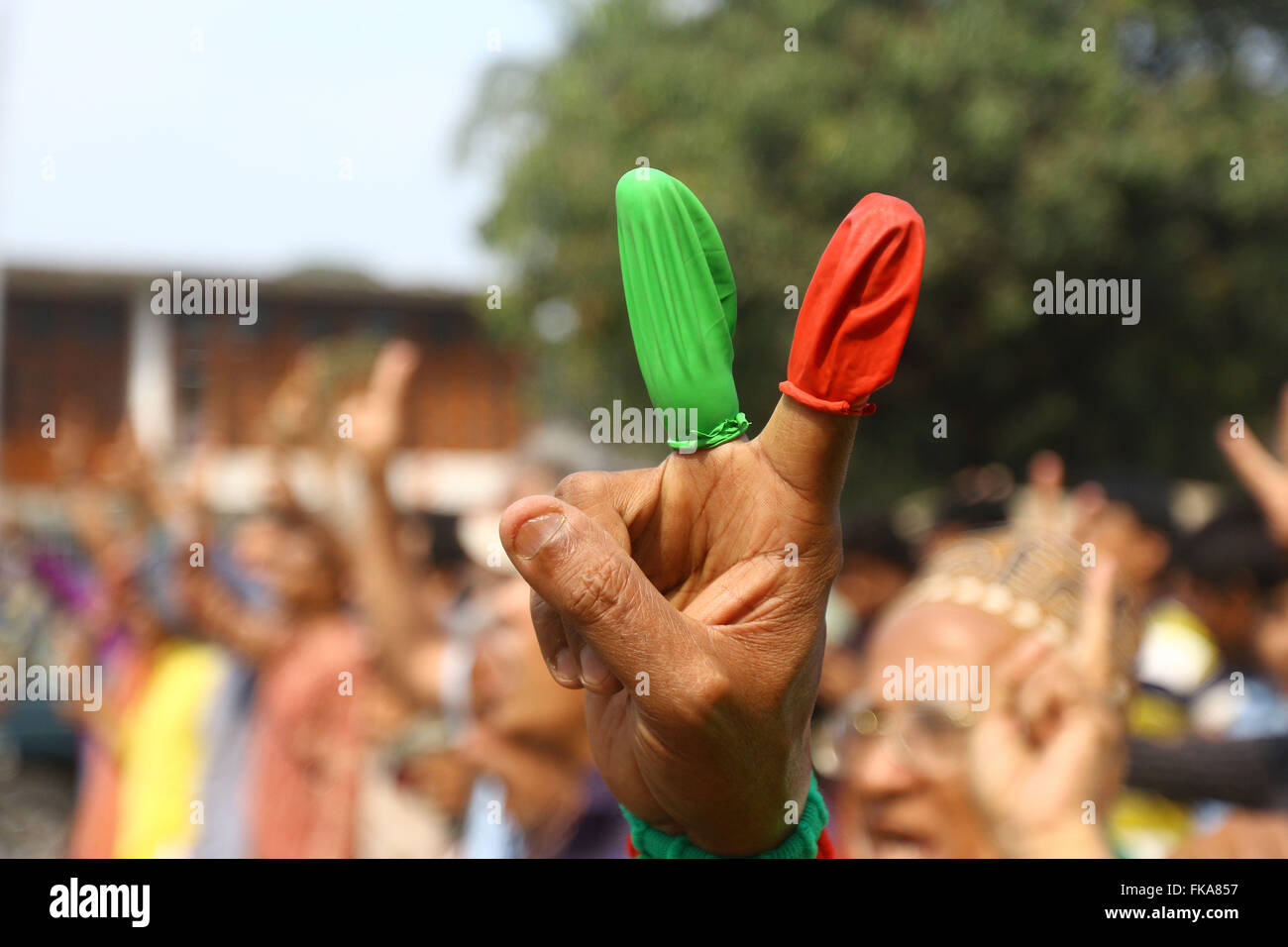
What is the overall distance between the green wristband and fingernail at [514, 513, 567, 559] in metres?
0.42

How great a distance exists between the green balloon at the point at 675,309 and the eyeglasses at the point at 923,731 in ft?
5.28

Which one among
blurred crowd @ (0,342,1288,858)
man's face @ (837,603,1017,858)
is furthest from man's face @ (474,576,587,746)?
man's face @ (837,603,1017,858)

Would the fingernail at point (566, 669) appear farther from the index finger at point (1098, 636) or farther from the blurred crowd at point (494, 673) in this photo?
the index finger at point (1098, 636)

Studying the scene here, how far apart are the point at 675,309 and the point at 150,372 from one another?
1990cm

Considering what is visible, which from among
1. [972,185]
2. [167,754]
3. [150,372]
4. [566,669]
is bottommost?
[167,754]

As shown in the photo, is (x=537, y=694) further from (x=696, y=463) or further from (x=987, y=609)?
(x=696, y=463)

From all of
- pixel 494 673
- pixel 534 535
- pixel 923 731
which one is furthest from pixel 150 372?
Result: pixel 534 535

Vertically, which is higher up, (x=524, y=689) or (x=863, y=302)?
→ (x=863, y=302)

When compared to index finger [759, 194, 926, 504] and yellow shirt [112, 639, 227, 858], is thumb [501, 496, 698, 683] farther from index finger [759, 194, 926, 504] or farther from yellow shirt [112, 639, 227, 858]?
yellow shirt [112, 639, 227, 858]

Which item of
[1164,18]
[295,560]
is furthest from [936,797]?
[1164,18]

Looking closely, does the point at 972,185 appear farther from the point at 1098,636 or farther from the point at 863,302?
the point at 863,302

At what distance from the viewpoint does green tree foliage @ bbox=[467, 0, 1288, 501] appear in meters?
8.02

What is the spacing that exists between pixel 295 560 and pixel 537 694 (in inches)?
71.4

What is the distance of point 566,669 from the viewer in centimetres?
127
